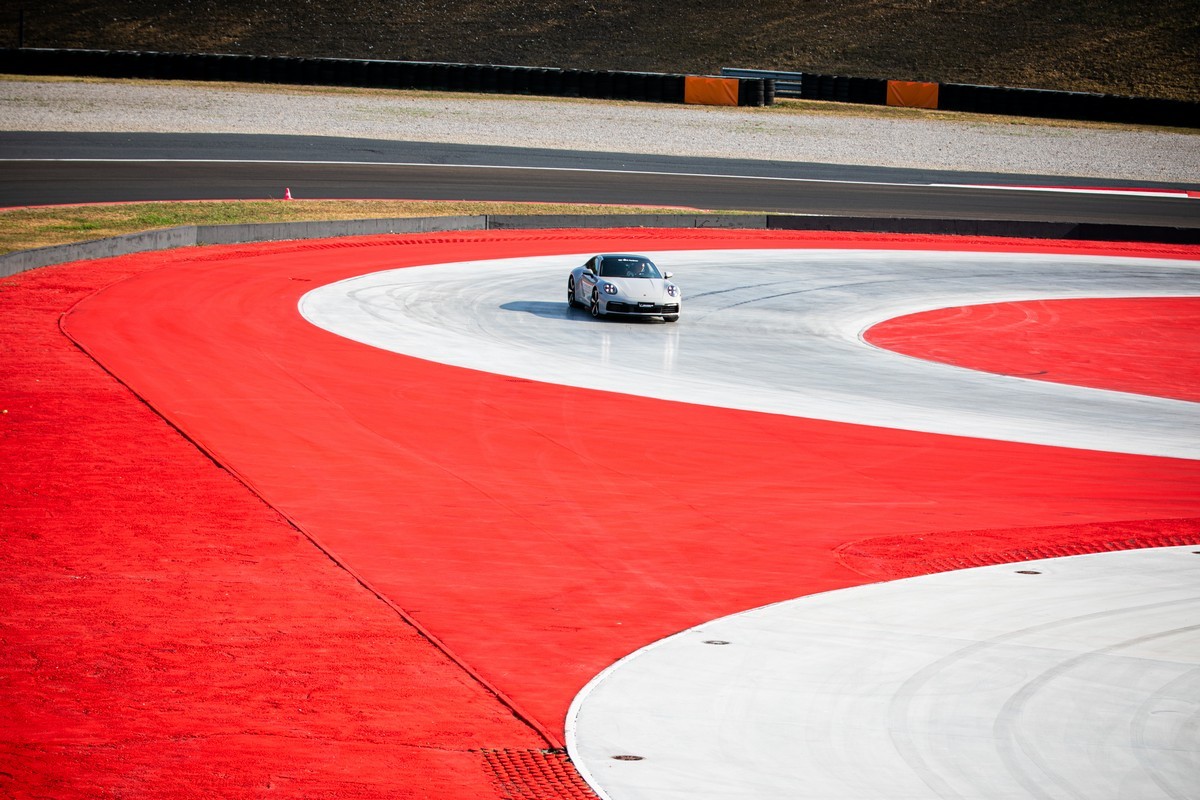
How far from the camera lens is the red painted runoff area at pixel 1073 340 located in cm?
2091

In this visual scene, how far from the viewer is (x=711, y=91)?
→ 56.3m

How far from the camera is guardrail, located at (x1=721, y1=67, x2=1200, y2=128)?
5644cm

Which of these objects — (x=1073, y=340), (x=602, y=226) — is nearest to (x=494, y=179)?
(x=602, y=226)

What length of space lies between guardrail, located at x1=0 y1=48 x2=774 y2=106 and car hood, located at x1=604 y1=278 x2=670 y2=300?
33.9 meters

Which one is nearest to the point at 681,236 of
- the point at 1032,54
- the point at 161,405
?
the point at 161,405

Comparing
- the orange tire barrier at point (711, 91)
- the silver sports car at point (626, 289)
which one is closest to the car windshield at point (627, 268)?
the silver sports car at point (626, 289)

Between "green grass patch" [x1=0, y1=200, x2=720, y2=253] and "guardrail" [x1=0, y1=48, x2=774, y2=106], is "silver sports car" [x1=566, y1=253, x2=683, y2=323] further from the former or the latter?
"guardrail" [x1=0, y1=48, x2=774, y2=106]

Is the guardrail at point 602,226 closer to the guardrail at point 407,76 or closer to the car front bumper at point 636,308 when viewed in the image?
the car front bumper at point 636,308

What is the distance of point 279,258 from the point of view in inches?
1121

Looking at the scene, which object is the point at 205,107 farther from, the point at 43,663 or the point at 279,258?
the point at 43,663

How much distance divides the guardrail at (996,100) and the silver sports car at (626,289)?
38095 millimetres

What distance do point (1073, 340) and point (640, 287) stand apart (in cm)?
774

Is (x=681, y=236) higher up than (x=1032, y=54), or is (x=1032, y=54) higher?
(x=1032, y=54)

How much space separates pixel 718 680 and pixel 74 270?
2046cm
